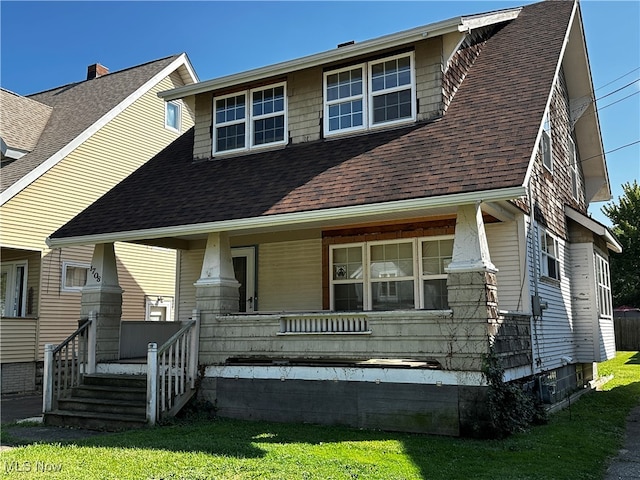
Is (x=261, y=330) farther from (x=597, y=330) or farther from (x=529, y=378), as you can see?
(x=597, y=330)

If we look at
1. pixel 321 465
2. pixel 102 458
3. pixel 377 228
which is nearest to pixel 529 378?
pixel 377 228

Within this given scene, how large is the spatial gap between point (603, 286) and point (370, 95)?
8466 millimetres

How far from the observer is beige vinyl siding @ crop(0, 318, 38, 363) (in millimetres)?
15336

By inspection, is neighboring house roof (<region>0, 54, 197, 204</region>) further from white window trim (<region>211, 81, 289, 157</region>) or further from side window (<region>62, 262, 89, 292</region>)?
white window trim (<region>211, 81, 289, 157</region>)

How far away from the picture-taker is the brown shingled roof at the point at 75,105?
54.6 feet

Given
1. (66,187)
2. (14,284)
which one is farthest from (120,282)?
(66,187)

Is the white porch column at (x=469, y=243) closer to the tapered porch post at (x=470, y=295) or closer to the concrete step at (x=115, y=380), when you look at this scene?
the tapered porch post at (x=470, y=295)

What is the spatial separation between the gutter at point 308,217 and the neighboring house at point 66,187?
15.7 ft

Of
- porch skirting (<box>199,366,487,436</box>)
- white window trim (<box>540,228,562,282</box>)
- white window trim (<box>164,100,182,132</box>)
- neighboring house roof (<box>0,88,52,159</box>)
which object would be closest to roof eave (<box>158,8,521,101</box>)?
white window trim (<box>540,228,562,282</box>)

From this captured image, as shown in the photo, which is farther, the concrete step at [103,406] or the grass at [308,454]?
the concrete step at [103,406]

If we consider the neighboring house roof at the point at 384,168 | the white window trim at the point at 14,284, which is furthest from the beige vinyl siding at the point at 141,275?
the neighboring house roof at the point at 384,168

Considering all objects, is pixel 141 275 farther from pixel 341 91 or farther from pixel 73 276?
pixel 341 91

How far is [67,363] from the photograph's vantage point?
36.6ft

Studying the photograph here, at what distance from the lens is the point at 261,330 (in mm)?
10344
